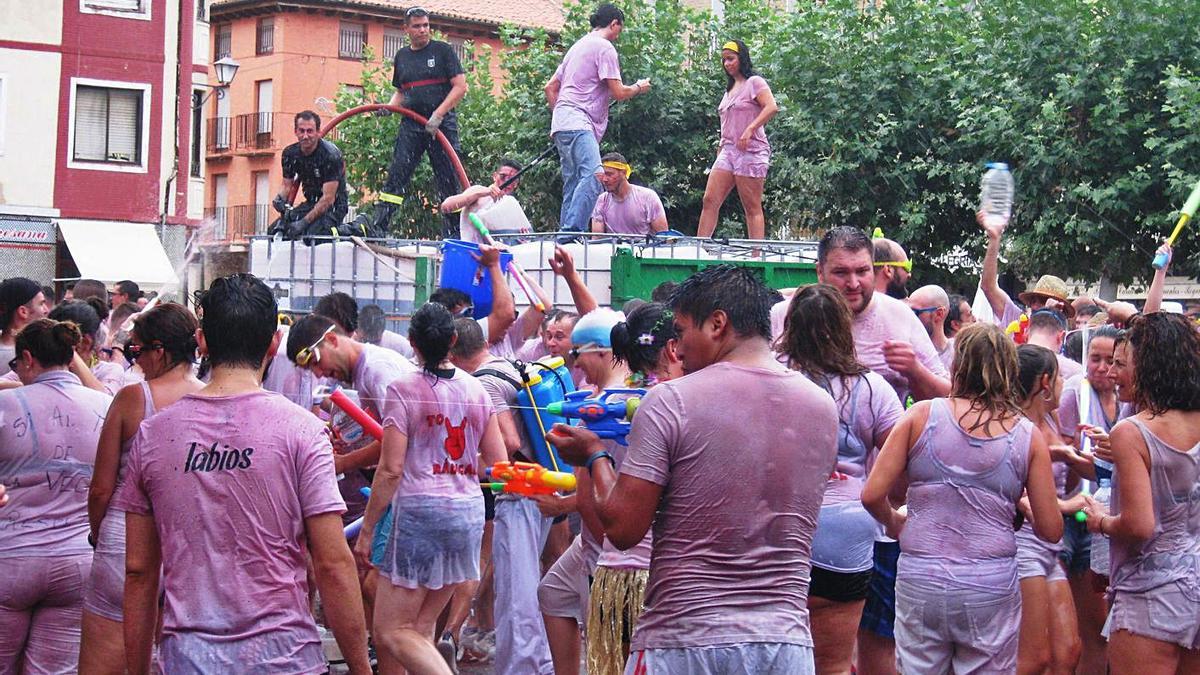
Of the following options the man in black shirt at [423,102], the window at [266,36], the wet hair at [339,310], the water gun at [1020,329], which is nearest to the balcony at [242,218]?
the window at [266,36]

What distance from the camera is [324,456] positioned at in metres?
4.56

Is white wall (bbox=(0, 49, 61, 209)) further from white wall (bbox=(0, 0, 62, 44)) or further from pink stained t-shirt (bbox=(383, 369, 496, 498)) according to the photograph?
pink stained t-shirt (bbox=(383, 369, 496, 498))

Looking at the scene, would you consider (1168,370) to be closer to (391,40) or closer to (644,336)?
(644,336)

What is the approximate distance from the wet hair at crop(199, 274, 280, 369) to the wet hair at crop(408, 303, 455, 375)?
8.33 feet

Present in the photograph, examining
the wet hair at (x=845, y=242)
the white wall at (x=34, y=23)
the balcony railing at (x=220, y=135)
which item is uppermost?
the white wall at (x=34, y=23)

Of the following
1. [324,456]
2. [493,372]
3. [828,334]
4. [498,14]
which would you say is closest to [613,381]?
[828,334]

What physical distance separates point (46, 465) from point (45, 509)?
17 cm

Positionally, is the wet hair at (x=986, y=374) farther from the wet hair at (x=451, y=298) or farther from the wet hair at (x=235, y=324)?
the wet hair at (x=451, y=298)

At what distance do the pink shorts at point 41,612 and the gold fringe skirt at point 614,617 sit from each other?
6.72 ft

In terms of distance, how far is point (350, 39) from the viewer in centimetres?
5197

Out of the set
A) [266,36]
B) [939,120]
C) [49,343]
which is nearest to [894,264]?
[49,343]

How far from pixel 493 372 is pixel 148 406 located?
2506mm

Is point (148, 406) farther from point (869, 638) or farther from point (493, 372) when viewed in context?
point (869, 638)

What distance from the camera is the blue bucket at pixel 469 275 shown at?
10945mm
